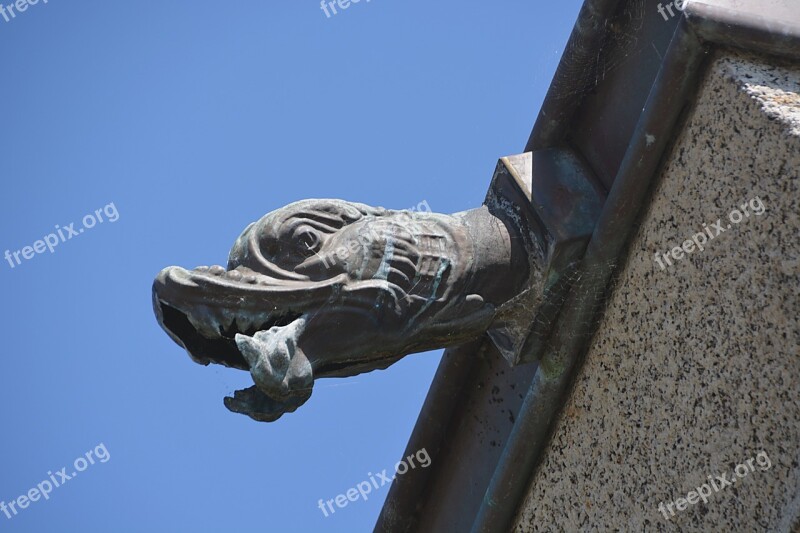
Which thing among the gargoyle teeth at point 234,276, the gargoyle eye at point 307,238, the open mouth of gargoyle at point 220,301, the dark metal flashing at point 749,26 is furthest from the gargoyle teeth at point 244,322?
the dark metal flashing at point 749,26

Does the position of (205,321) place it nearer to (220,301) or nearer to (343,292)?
(220,301)

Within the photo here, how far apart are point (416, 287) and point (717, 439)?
36.2 inches

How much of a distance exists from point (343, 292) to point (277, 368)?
1.02 feet

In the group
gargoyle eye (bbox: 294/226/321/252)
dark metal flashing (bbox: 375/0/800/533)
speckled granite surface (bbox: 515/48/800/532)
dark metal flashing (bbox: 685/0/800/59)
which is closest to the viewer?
speckled granite surface (bbox: 515/48/800/532)

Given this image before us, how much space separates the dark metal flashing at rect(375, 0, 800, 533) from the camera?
117 inches

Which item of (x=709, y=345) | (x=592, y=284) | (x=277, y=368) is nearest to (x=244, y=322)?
(x=277, y=368)

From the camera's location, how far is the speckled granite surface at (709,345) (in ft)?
8.84

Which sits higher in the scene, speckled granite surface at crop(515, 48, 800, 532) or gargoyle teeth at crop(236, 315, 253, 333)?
gargoyle teeth at crop(236, 315, 253, 333)

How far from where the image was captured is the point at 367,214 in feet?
11.0

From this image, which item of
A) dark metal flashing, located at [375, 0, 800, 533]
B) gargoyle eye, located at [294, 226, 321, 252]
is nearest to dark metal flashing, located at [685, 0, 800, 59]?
dark metal flashing, located at [375, 0, 800, 533]

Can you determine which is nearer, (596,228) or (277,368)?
(277,368)

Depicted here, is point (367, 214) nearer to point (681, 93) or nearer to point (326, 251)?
point (326, 251)

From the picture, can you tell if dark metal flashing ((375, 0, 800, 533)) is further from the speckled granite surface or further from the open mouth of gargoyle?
the open mouth of gargoyle

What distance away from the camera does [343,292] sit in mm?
3092
